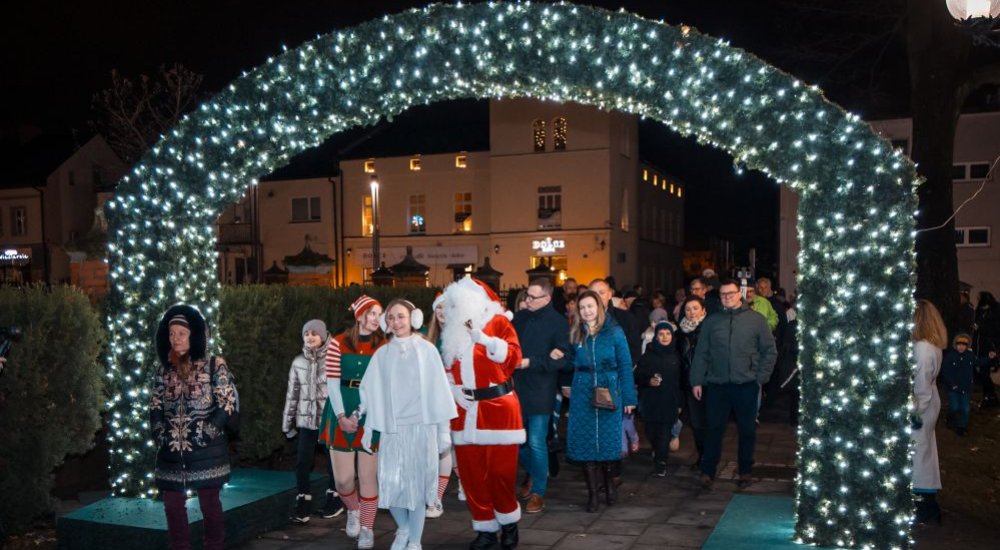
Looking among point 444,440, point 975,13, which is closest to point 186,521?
point 444,440

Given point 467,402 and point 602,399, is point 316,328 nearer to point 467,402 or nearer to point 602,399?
point 467,402

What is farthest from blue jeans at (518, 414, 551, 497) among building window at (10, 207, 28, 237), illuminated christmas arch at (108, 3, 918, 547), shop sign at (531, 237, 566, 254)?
building window at (10, 207, 28, 237)

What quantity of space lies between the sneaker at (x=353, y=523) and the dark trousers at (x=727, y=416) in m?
3.76

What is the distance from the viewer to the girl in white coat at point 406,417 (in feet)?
20.1

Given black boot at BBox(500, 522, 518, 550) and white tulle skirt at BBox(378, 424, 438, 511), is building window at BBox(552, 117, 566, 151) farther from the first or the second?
white tulle skirt at BBox(378, 424, 438, 511)

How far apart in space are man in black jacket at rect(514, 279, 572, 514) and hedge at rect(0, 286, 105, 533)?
402cm

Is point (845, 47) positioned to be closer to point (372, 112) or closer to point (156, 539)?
point (372, 112)

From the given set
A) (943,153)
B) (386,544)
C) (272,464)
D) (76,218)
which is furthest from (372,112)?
(76,218)

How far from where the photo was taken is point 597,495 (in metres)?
7.89

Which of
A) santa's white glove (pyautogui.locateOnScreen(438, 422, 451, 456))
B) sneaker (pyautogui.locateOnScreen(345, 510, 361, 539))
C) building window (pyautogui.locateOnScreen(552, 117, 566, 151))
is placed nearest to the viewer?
santa's white glove (pyautogui.locateOnScreen(438, 422, 451, 456))

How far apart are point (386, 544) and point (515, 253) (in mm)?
30986

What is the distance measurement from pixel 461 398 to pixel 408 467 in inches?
30.2

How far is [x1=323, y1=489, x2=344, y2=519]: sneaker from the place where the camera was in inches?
304

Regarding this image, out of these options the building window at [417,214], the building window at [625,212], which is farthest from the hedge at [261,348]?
the building window at [417,214]
